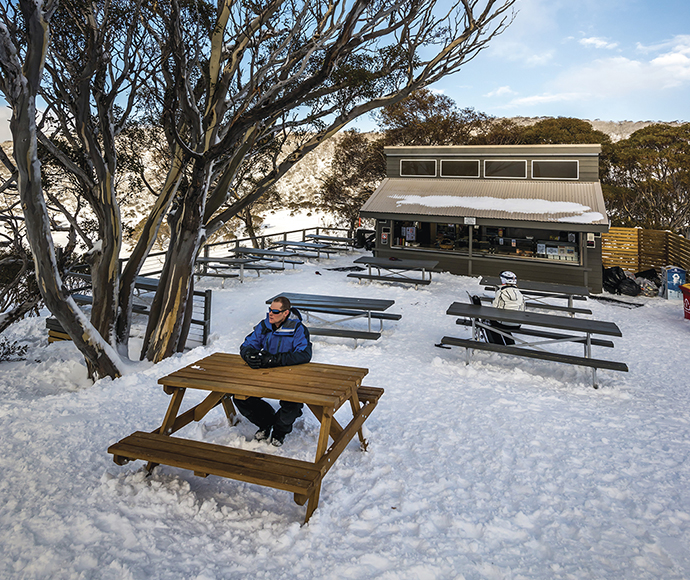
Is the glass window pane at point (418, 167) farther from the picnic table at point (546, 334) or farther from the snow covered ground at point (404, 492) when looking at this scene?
the snow covered ground at point (404, 492)

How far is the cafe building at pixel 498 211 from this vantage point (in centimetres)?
1346

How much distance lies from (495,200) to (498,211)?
2.76 feet

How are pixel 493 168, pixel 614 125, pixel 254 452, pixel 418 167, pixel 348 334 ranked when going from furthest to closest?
pixel 614 125, pixel 418 167, pixel 493 168, pixel 348 334, pixel 254 452

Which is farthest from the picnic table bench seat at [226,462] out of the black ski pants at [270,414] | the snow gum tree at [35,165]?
the snow gum tree at [35,165]

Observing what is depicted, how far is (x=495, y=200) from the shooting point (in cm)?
1495

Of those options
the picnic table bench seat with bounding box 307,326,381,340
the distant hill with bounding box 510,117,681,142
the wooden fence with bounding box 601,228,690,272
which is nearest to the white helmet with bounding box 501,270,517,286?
the picnic table bench seat with bounding box 307,326,381,340

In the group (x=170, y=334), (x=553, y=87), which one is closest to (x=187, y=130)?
(x=170, y=334)

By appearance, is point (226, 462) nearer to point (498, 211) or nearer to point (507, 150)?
point (498, 211)

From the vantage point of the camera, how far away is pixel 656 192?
87.6ft

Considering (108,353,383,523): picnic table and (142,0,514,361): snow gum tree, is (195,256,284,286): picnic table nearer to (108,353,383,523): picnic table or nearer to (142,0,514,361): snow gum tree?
(142,0,514,361): snow gum tree

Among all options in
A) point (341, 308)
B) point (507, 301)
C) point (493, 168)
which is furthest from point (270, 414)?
point (493, 168)

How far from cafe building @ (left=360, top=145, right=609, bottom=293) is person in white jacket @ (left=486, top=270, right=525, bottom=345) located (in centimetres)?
725

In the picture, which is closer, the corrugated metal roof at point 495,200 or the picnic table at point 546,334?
the picnic table at point 546,334

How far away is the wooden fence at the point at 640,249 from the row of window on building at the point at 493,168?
2.59 metres
